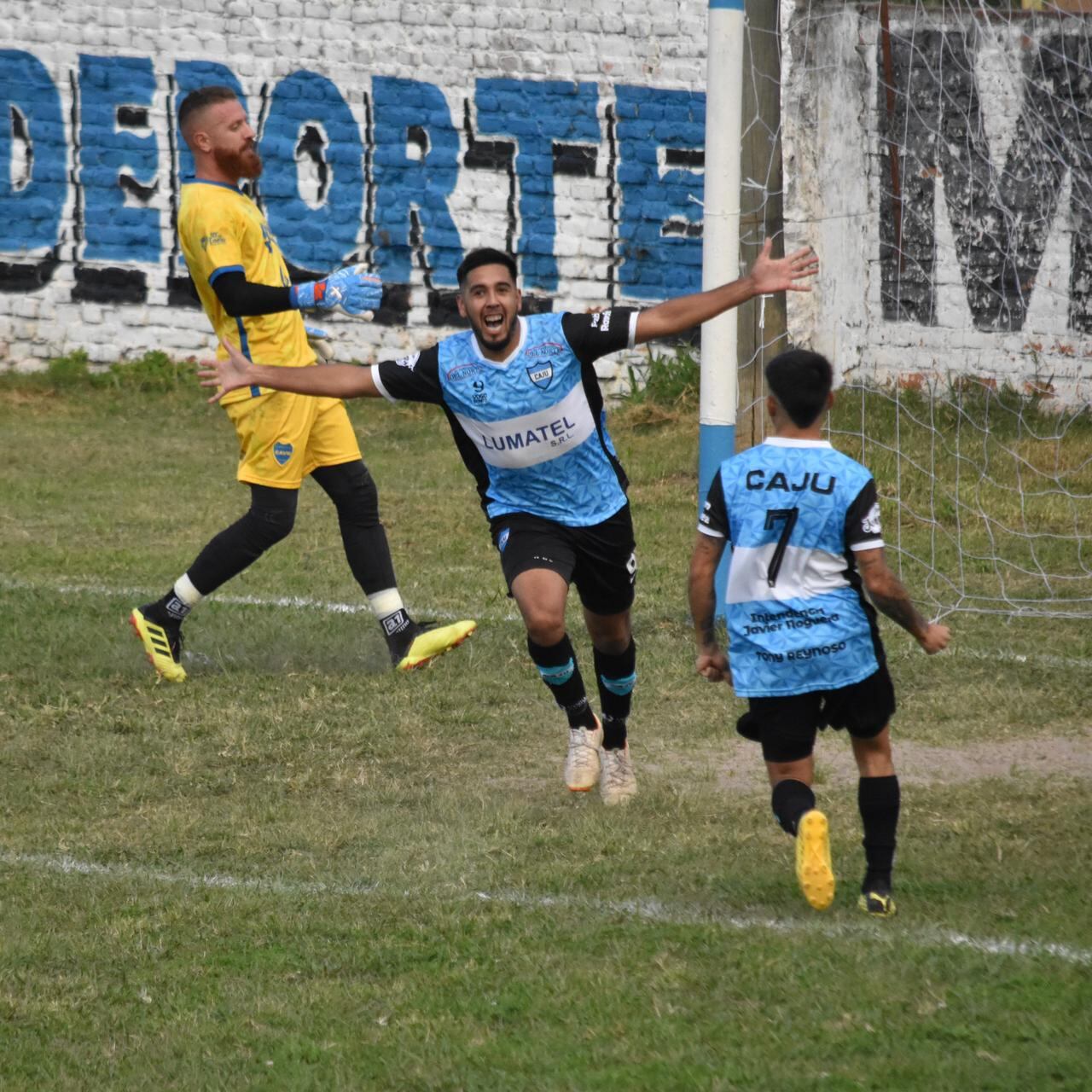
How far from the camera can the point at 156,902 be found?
4535 millimetres

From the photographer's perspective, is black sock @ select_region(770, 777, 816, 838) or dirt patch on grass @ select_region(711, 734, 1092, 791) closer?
black sock @ select_region(770, 777, 816, 838)

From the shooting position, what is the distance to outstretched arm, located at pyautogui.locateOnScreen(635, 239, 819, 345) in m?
4.88

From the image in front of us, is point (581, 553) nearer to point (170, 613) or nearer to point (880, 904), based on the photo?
point (880, 904)

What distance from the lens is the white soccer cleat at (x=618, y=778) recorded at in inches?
212

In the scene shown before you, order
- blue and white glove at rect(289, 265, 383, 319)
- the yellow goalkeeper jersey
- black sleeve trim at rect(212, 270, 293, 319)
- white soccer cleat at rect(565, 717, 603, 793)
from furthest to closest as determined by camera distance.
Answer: the yellow goalkeeper jersey → black sleeve trim at rect(212, 270, 293, 319) → blue and white glove at rect(289, 265, 383, 319) → white soccer cleat at rect(565, 717, 603, 793)

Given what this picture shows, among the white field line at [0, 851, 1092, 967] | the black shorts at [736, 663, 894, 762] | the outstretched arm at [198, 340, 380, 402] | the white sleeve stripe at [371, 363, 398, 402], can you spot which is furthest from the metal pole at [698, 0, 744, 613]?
the white field line at [0, 851, 1092, 967]

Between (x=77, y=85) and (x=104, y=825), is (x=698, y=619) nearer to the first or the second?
(x=104, y=825)

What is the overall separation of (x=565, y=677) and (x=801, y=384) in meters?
1.63

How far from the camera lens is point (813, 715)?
4.34m

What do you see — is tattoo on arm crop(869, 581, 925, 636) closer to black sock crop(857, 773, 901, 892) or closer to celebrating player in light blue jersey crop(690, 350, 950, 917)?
celebrating player in light blue jersey crop(690, 350, 950, 917)

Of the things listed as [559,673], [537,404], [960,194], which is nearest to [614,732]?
[559,673]

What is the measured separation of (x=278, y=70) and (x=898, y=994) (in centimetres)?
1173

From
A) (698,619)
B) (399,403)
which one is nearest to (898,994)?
(698,619)

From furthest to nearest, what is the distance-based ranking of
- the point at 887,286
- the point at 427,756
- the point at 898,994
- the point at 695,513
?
the point at 887,286 → the point at 695,513 → the point at 427,756 → the point at 898,994
